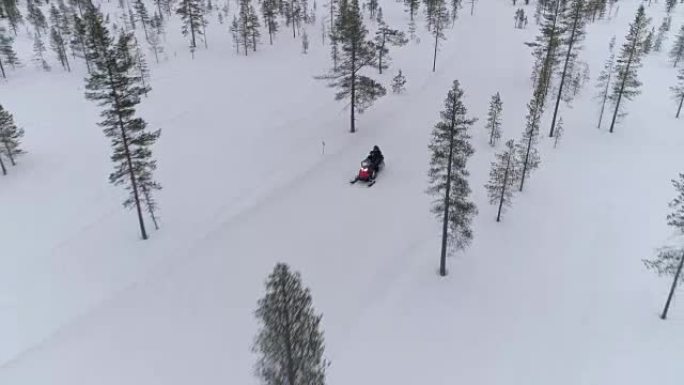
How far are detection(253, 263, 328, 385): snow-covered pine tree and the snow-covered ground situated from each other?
7.03 m

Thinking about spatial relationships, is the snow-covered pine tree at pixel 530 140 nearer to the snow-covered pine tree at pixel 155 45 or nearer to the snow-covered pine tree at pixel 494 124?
the snow-covered pine tree at pixel 494 124

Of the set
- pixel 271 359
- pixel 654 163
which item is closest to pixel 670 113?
pixel 654 163

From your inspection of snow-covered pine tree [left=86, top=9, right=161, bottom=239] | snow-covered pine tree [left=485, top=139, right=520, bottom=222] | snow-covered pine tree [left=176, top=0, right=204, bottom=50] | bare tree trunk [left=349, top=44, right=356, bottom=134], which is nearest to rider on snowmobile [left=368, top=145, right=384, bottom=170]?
bare tree trunk [left=349, top=44, right=356, bottom=134]

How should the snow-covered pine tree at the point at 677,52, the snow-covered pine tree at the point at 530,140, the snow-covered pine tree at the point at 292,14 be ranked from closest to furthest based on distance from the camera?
the snow-covered pine tree at the point at 530,140, the snow-covered pine tree at the point at 677,52, the snow-covered pine tree at the point at 292,14

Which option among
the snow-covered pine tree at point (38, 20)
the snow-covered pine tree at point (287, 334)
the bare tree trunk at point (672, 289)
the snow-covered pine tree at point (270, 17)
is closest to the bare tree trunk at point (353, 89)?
the bare tree trunk at point (672, 289)

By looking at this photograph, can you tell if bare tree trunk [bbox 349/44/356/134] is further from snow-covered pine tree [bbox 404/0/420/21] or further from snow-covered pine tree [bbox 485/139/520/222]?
snow-covered pine tree [bbox 404/0/420/21]

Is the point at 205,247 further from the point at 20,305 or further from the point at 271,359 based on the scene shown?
the point at 271,359

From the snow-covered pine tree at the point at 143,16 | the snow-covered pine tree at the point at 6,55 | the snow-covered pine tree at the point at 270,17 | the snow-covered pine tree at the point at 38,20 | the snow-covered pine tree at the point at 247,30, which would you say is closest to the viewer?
the snow-covered pine tree at the point at 6,55

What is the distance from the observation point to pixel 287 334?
509 inches

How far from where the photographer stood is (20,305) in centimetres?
2345

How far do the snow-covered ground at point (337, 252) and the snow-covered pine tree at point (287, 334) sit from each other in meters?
7.03

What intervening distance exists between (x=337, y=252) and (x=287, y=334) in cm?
1429

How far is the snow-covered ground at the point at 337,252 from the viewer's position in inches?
818

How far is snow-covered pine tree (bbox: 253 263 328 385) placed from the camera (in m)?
12.6
